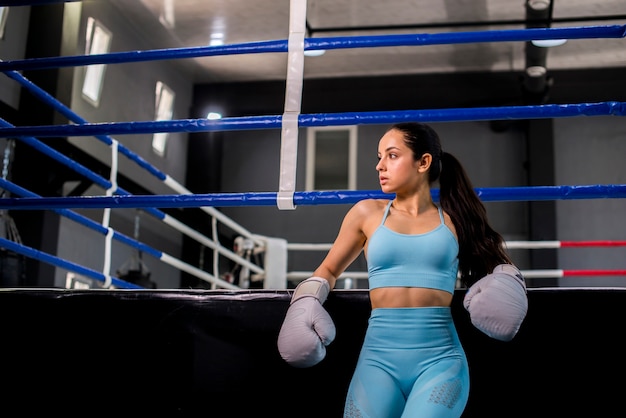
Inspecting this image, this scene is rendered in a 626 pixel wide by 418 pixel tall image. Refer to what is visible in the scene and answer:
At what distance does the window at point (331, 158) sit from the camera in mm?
10609

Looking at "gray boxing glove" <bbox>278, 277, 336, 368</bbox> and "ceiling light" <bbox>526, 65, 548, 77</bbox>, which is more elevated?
"ceiling light" <bbox>526, 65, 548, 77</bbox>

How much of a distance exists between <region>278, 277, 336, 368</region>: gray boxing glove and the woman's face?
1.19 feet

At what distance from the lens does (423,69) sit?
9.97 meters

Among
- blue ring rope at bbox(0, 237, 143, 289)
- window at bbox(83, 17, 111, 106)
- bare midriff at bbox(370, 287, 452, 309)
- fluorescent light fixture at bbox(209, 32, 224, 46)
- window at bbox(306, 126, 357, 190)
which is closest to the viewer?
bare midriff at bbox(370, 287, 452, 309)

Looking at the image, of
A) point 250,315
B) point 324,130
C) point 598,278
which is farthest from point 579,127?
point 250,315

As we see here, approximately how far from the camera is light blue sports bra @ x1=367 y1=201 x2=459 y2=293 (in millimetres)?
1844

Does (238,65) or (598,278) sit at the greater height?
(238,65)

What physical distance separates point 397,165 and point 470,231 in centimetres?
26

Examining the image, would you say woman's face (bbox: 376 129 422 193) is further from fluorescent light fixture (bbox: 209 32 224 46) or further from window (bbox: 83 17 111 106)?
fluorescent light fixture (bbox: 209 32 224 46)

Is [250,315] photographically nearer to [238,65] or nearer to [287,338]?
[287,338]

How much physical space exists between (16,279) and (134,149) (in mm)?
3915

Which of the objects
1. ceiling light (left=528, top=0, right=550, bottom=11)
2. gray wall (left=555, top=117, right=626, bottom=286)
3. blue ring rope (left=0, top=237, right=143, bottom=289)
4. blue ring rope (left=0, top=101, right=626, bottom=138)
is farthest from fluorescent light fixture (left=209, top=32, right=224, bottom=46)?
blue ring rope (left=0, top=101, right=626, bottom=138)

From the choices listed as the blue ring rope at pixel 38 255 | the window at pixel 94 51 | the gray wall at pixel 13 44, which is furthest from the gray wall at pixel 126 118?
the blue ring rope at pixel 38 255

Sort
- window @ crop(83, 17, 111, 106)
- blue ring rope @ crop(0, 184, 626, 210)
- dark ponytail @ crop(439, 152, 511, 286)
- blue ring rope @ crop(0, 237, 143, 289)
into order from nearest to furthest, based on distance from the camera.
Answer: dark ponytail @ crop(439, 152, 511, 286)
blue ring rope @ crop(0, 184, 626, 210)
blue ring rope @ crop(0, 237, 143, 289)
window @ crop(83, 17, 111, 106)
